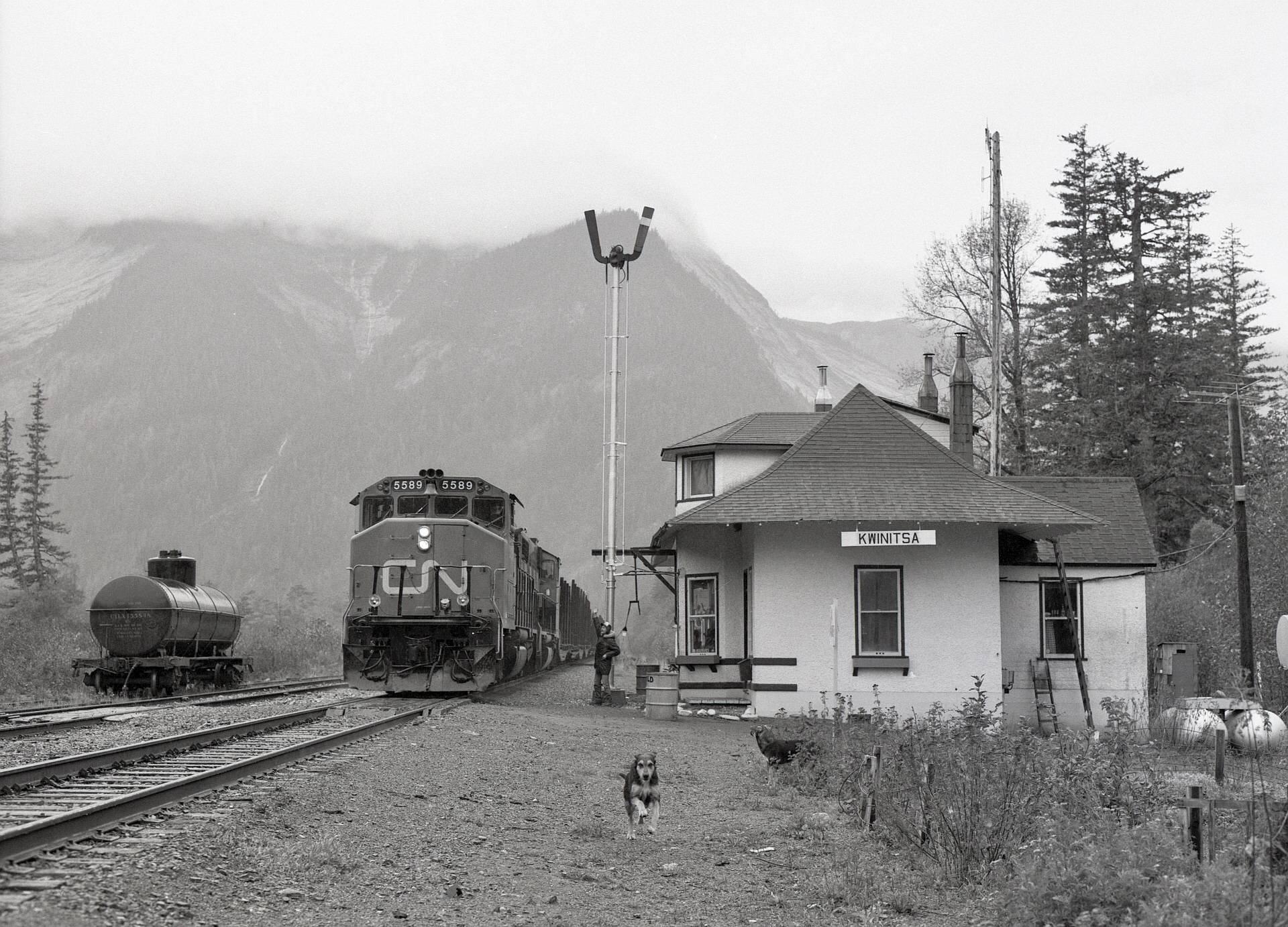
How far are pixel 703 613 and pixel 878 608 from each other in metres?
4.25

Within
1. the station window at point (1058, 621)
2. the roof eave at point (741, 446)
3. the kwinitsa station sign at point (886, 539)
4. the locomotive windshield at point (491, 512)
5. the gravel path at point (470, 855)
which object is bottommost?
the gravel path at point (470, 855)

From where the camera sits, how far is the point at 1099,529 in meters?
24.3

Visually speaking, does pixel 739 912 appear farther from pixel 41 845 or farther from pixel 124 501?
pixel 124 501

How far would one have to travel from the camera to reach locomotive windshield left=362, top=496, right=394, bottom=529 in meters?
24.0

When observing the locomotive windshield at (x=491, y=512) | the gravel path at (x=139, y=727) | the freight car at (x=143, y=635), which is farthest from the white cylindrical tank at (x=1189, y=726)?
the freight car at (x=143, y=635)

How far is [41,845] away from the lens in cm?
778

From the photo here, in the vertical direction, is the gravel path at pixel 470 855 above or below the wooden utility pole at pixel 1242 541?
below

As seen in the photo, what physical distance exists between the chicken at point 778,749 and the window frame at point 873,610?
772cm

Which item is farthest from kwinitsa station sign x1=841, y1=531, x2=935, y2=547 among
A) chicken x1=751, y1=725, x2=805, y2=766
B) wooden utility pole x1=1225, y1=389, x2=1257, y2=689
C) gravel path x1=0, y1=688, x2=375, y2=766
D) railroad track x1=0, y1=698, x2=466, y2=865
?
gravel path x1=0, y1=688, x2=375, y2=766

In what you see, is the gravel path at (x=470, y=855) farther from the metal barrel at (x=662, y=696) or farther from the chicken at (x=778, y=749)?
the metal barrel at (x=662, y=696)

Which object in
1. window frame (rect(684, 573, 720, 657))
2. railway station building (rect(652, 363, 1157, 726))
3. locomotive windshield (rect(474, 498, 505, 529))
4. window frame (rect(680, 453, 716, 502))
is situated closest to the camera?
railway station building (rect(652, 363, 1157, 726))

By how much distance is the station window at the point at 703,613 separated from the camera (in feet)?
82.1

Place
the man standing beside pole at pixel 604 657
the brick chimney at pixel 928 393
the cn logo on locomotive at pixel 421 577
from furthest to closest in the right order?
the brick chimney at pixel 928 393, the man standing beside pole at pixel 604 657, the cn logo on locomotive at pixel 421 577

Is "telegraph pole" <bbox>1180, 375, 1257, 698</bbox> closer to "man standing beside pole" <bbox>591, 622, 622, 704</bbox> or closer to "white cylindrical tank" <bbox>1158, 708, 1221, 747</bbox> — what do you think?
"white cylindrical tank" <bbox>1158, 708, 1221, 747</bbox>
